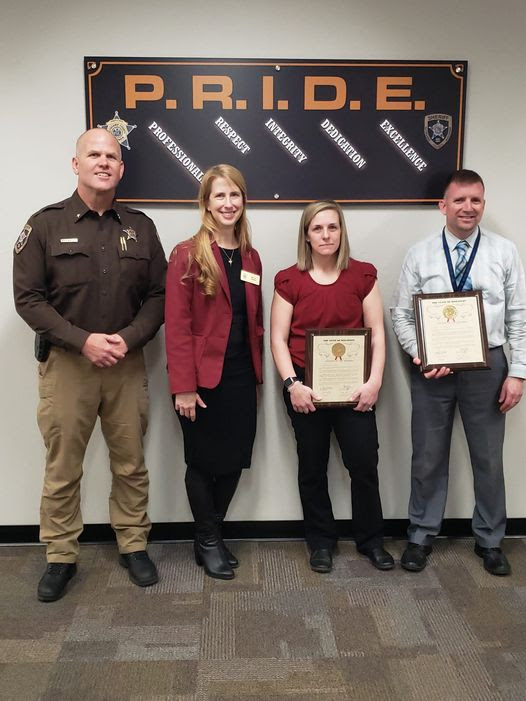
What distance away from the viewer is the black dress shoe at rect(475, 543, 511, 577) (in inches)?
98.3

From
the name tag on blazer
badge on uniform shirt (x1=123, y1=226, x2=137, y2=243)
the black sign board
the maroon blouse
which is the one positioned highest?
the black sign board

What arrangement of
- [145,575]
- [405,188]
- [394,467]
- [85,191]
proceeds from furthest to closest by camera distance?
[394,467]
[405,188]
[145,575]
[85,191]

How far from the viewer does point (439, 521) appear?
8.59 ft

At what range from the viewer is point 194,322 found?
2332 millimetres

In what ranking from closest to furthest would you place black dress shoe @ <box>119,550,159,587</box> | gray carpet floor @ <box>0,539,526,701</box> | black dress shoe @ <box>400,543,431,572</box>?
gray carpet floor @ <box>0,539,526,701</box>
black dress shoe @ <box>119,550,159,587</box>
black dress shoe @ <box>400,543,431,572</box>

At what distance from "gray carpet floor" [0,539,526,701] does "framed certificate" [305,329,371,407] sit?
75 cm

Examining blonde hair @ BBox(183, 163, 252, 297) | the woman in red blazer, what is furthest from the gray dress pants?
blonde hair @ BBox(183, 163, 252, 297)

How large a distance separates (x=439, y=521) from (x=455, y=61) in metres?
1.90

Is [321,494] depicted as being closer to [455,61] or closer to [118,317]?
[118,317]

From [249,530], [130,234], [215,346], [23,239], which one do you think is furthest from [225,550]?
[23,239]

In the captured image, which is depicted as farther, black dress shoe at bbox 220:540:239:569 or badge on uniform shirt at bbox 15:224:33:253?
black dress shoe at bbox 220:540:239:569

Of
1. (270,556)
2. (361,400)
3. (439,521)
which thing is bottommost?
(270,556)

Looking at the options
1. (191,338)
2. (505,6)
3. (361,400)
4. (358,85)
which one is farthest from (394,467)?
(505,6)

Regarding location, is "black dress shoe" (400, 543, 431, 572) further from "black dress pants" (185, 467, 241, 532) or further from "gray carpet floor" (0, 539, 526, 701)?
"black dress pants" (185, 467, 241, 532)
